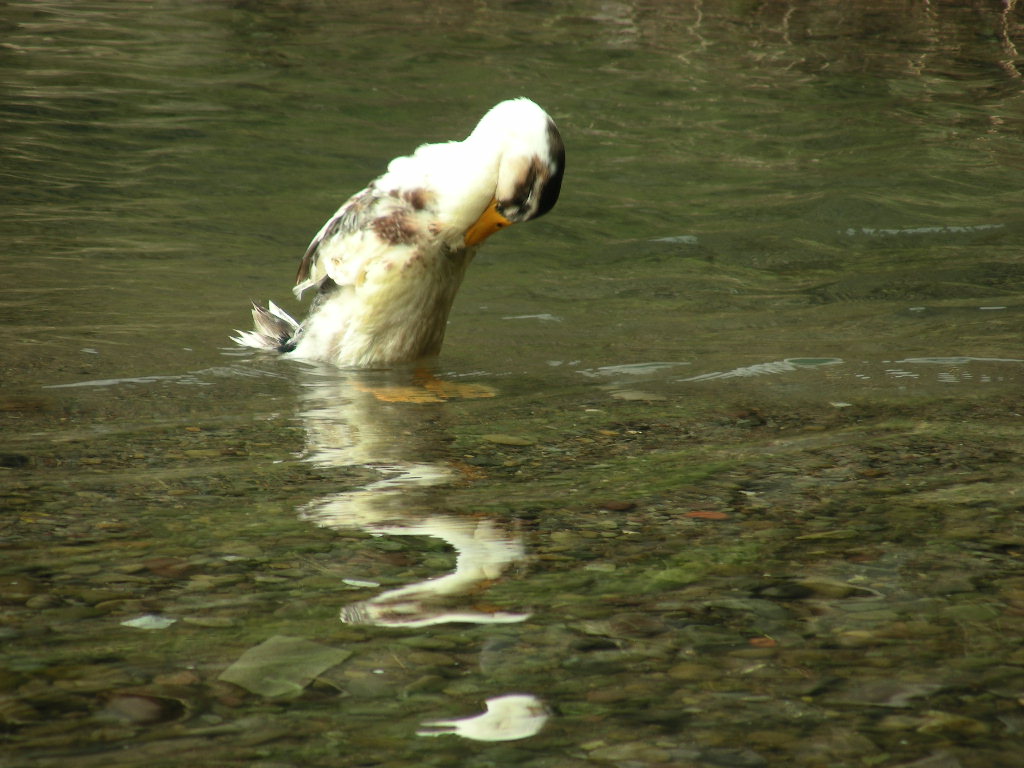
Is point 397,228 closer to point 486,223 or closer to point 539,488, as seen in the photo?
point 486,223

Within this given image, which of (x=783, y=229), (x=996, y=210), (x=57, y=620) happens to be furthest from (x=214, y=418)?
(x=996, y=210)

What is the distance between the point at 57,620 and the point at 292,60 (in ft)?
55.0

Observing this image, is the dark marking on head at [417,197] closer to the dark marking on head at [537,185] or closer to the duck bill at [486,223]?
the duck bill at [486,223]

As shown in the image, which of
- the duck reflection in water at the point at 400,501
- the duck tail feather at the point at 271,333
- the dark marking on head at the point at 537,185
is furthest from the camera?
the duck tail feather at the point at 271,333

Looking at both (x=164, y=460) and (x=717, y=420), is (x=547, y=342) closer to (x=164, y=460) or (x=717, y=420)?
(x=717, y=420)

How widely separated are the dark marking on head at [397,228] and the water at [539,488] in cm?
68

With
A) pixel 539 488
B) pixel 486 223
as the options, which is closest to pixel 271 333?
pixel 486 223

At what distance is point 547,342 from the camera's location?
7.51 m

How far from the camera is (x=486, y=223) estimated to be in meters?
6.29

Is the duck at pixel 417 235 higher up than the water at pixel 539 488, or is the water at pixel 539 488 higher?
the duck at pixel 417 235

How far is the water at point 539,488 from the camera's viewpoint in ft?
7.79

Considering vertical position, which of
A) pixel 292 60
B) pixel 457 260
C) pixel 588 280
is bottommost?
pixel 588 280

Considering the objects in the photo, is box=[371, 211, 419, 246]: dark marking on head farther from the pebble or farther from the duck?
the pebble

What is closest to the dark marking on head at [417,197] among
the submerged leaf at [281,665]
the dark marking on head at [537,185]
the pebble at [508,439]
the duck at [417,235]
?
the duck at [417,235]
